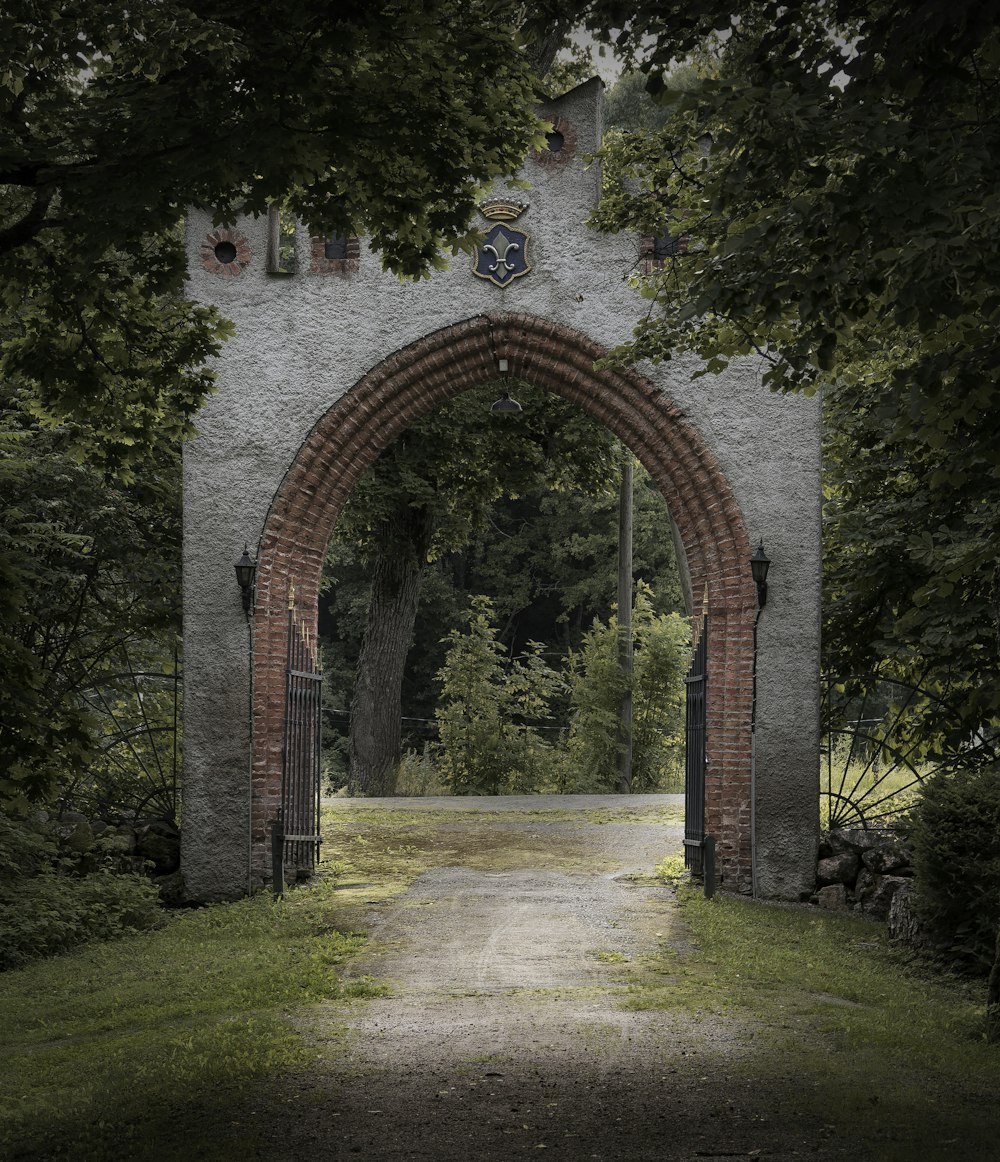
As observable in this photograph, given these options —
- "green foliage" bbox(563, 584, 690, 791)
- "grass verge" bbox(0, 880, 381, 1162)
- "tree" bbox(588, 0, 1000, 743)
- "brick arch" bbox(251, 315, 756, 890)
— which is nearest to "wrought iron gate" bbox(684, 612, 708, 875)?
"brick arch" bbox(251, 315, 756, 890)

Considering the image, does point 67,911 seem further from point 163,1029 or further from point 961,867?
point 961,867

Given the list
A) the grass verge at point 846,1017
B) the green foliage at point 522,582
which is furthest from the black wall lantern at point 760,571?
the green foliage at point 522,582

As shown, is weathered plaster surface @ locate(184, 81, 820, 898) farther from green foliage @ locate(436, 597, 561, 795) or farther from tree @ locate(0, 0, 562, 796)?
→ green foliage @ locate(436, 597, 561, 795)

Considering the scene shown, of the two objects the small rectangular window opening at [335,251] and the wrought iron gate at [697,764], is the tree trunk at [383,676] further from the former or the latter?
the wrought iron gate at [697,764]

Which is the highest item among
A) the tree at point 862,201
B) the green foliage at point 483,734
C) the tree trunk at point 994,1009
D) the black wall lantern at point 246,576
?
the tree at point 862,201

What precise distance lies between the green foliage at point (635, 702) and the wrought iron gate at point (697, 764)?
911cm

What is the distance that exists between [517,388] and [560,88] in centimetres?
507

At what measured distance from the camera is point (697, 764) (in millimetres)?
11906

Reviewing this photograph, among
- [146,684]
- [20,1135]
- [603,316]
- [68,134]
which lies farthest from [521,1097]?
[146,684]

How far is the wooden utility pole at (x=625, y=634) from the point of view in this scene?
21266 millimetres

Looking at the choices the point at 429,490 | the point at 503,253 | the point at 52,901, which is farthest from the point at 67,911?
the point at 429,490

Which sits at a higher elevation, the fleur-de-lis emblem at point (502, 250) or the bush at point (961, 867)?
A: the fleur-de-lis emblem at point (502, 250)

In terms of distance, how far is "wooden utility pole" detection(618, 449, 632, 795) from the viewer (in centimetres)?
2127

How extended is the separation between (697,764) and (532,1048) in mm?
5415
